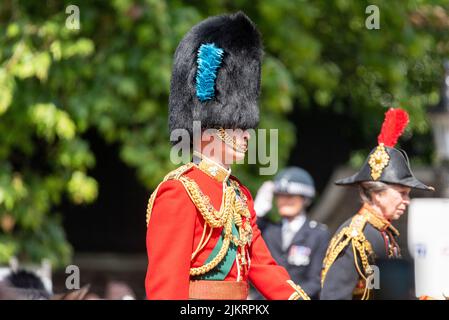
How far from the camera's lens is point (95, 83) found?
755cm

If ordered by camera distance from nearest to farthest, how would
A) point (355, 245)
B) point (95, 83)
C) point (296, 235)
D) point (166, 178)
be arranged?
1. point (166, 178)
2. point (355, 245)
3. point (296, 235)
4. point (95, 83)

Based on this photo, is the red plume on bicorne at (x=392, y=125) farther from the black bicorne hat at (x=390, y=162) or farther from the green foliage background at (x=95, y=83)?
the green foliage background at (x=95, y=83)

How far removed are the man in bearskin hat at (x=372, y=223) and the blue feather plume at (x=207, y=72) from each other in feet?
3.47

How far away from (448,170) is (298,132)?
173cm

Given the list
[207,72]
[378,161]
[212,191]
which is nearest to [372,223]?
[378,161]

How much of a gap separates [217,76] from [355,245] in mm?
1104

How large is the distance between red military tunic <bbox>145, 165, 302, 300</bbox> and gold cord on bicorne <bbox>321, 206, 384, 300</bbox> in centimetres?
68

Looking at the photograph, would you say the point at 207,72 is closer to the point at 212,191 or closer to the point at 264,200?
the point at 212,191

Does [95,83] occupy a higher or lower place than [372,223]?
higher

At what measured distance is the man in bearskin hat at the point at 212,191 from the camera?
132 inches

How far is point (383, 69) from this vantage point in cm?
898

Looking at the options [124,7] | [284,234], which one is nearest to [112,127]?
[124,7]

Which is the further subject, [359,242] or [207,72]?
[359,242]

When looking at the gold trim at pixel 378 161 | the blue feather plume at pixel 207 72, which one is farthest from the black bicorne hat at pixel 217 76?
the gold trim at pixel 378 161
